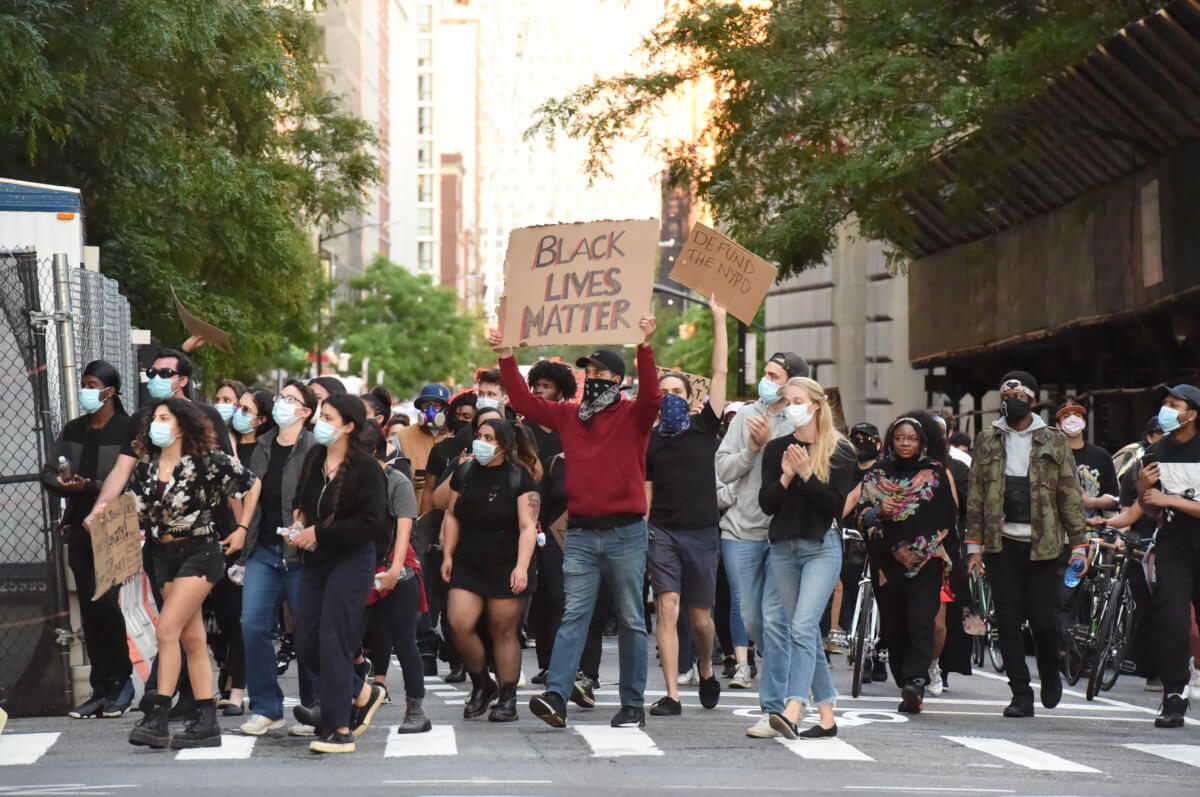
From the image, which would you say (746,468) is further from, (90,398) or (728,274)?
(90,398)

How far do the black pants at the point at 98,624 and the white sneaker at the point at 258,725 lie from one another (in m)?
1.42

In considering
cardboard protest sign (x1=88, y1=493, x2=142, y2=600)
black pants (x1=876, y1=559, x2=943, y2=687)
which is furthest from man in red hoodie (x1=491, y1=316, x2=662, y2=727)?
cardboard protest sign (x1=88, y1=493, x2=142, y2=600)

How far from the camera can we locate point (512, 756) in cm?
966

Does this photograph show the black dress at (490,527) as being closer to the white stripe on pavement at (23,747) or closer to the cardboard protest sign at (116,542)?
the cardboard protest sign at (116,542)

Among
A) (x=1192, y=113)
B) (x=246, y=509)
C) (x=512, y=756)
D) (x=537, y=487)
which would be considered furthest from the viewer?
(x=1192, y=113)

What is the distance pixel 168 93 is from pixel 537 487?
14907 mm

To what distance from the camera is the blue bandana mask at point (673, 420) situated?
39.1ft

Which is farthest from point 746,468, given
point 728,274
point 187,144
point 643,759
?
point 187,144

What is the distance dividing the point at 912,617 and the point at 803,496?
190cm

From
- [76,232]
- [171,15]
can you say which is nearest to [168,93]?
[171,15]

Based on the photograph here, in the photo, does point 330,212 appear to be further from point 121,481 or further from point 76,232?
point 121,481

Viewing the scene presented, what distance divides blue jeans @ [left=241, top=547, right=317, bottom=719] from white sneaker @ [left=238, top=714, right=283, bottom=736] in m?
0.03

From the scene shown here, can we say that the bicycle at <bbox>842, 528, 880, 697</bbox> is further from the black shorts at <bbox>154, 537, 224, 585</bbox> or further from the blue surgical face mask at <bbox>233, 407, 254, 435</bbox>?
the black shorts at <bbox>154, 537, 224, 585</bbox>

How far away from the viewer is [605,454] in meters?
10.8
